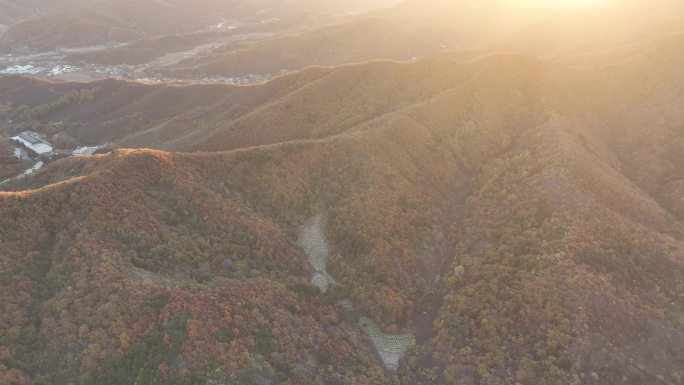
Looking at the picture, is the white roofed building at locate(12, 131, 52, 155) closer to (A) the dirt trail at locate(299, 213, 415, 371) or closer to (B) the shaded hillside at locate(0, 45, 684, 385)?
(B) the shaded hillside at locate(0, 45, 684, 385)

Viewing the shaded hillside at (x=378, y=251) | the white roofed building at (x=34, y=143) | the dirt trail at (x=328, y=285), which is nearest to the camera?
the shaded hillside at (x=378, y=251)

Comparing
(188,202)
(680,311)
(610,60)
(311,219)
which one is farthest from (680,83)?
(188,202)

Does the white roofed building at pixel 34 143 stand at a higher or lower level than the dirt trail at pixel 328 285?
lower

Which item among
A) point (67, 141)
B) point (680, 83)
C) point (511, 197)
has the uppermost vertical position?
point (680, 83)

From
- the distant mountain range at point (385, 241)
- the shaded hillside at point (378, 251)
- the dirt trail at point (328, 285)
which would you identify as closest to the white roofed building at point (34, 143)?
the distant mountain range at point (385, 241)

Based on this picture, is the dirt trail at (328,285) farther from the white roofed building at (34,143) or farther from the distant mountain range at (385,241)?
the white roofed building at (34,143)

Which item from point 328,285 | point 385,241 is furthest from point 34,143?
point 385,241

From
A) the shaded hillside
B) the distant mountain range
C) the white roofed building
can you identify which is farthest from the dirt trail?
the white roofed building

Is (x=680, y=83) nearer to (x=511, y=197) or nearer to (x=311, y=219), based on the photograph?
(x=511, y=197)
